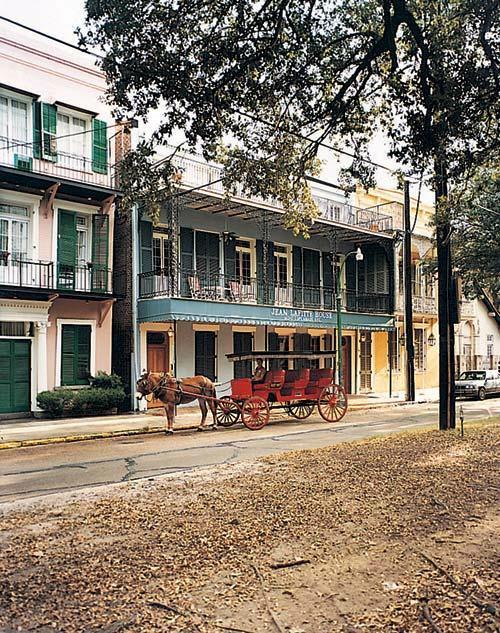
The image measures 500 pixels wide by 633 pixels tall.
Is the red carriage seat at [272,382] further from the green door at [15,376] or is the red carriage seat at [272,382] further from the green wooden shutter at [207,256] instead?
the green wooden shutter at [207,256]

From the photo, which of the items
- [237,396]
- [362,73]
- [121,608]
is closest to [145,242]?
[237,396]

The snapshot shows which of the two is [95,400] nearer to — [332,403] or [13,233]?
[13,233]

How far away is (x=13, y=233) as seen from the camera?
68.0 feet

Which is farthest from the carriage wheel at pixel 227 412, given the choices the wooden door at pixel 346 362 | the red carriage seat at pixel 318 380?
the wooden door at pixel 346 362

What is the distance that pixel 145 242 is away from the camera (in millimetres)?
23906

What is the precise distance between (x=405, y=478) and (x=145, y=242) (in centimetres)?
1679

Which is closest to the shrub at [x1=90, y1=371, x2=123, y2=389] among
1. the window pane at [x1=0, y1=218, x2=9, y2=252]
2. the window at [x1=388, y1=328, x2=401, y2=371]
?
the window pane at [x1=0, y1=218, x2=9, y2=252]

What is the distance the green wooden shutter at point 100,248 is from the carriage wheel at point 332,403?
26.8 feet

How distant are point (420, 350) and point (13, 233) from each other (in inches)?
927

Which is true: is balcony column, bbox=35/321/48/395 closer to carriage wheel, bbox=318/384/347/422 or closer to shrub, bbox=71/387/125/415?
shrub, bbox=71/387/125/415

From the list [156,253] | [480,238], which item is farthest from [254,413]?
[480,238]

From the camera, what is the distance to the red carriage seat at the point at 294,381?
18.8m

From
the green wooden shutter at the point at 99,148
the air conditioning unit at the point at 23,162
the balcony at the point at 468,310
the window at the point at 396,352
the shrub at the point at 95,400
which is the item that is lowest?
the shrub at the point at 95,400

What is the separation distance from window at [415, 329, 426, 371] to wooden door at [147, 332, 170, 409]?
55.2 feet
